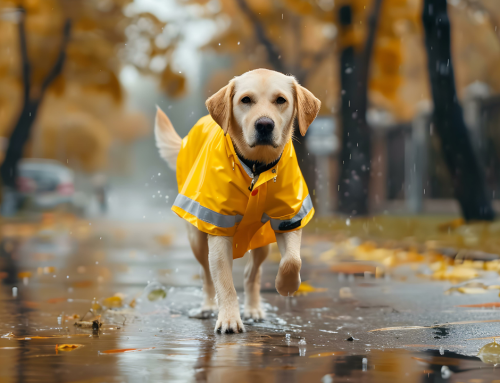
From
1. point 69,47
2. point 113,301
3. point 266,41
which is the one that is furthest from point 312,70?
point 113,301

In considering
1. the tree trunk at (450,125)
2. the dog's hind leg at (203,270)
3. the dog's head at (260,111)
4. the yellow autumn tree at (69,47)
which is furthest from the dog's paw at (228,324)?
the yellow autumn tree at (69,47)

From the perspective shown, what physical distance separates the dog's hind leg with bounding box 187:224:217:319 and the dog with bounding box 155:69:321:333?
1.52 ft

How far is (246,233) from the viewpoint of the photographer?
5035 mm

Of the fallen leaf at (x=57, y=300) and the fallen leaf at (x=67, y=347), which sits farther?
the fallen leaf at (x=57, y=300)

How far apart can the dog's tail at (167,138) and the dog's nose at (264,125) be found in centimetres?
200

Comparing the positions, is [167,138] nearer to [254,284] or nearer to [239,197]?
[254,284]

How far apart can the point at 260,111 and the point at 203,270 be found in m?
1.65

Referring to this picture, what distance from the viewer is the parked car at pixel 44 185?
25078mm

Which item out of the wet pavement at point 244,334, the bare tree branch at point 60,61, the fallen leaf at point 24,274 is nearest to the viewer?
the wet pavement at point 244,334

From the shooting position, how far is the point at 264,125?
4.55 metres

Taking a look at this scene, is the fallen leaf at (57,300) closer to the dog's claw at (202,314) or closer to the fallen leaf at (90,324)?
the fallen leaf at (90,324)

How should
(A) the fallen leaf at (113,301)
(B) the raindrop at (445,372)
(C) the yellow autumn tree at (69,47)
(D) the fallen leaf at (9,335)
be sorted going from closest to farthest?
(B) the raindrop at (445,372) < (D) the fallen leaf at (9,335) < (A) the fallen leaf at (113,301) < (C) the yellow autumn tree at (69,47)

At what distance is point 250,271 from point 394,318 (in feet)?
3.80

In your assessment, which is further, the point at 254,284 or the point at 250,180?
the point at 254,284
